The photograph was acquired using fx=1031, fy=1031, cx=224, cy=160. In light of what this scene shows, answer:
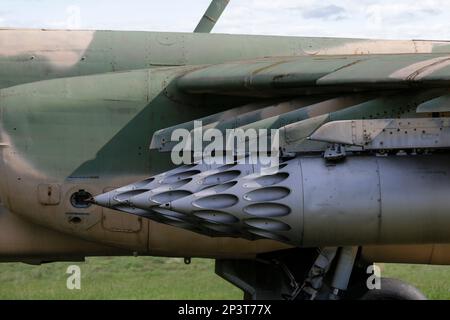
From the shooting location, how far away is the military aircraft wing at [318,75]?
7832 mm

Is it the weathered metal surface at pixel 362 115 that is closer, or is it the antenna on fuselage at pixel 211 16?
the weathered metal surface at pixel 362 115

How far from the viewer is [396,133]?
26.0 ft

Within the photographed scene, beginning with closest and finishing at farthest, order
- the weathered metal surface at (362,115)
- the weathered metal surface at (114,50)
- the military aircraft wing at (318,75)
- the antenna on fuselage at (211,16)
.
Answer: the military aircraft wing at (318,75), the weathered metal surface at (362,115), the weathered metal surface at (114,50), the antenna on fuselage at (211,16)

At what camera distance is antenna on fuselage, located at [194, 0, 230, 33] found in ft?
33.8

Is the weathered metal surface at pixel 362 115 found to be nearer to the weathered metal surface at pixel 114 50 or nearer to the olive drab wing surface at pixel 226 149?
the olive drab wing surface at pixel 226 149

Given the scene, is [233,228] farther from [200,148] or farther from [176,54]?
[176,54]

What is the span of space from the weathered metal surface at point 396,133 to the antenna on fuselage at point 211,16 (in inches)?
113

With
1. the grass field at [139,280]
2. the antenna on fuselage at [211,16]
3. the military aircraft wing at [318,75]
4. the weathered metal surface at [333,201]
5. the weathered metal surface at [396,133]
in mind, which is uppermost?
the antenna on fuselage at [211,16]

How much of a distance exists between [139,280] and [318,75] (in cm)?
702

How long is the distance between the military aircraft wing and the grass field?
16.2ft

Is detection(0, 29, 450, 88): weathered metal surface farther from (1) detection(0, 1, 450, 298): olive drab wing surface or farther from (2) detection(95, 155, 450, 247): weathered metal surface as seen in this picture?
(2) detection(95, 155, 450, 247): weathered metal surface

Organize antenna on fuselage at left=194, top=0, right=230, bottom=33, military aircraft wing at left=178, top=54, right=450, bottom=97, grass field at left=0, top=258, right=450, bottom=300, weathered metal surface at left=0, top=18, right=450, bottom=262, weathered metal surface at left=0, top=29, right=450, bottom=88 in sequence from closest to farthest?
military aircraft wing at left=178, top=54, right=450, bottom=97, weathered metal surface at left=0, top=18, right=450, bottom=262, weathered metal surface at left=0, top=29, right=450, bottom=88, antenna on fuselage at left=194, top=0, right=230, bottom=33, grass field at left=0, top=258, right=450, bottom=300

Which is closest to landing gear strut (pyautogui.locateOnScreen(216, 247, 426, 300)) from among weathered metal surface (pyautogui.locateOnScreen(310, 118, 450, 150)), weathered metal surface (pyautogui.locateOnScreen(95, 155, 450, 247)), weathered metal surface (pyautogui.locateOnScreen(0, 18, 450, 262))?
weathered metal surface (pyautogui.locateOnScreen(0, 18, 450, 262))

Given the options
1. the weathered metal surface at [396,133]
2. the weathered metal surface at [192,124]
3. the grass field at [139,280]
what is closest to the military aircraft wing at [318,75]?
the weathered metal surface at [192,124]
